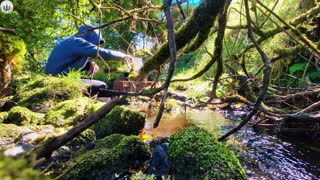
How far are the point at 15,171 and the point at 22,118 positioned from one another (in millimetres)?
4808

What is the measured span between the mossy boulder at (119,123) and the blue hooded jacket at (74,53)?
1.78 metres

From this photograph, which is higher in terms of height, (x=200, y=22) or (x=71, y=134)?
(x=200, y=22)

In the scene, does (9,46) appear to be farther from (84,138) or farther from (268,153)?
(268,153)

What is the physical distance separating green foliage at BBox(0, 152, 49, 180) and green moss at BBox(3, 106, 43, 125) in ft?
15.4

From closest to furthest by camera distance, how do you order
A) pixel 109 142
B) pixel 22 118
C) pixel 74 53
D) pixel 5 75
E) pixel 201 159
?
pixel 201 159, pixel 109 142, pixel 22 118, pixel 74 53, pixel 5 75

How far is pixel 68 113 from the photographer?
538cm

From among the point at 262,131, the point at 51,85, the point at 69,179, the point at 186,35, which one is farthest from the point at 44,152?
the point at 51,85

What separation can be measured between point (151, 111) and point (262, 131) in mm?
2824

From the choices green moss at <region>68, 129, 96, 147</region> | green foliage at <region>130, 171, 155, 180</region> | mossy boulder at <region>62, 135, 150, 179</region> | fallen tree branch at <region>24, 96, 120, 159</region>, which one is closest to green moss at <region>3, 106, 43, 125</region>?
green moss at <region>68, 129, 96, 147</region>

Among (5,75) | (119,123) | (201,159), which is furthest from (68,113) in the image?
(201,159)

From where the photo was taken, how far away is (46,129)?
15.3ft

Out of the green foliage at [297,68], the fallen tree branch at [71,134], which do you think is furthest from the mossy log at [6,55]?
the fallen tree branch at [71,134]

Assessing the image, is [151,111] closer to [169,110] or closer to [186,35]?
[169,110]

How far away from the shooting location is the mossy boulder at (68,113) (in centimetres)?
508
